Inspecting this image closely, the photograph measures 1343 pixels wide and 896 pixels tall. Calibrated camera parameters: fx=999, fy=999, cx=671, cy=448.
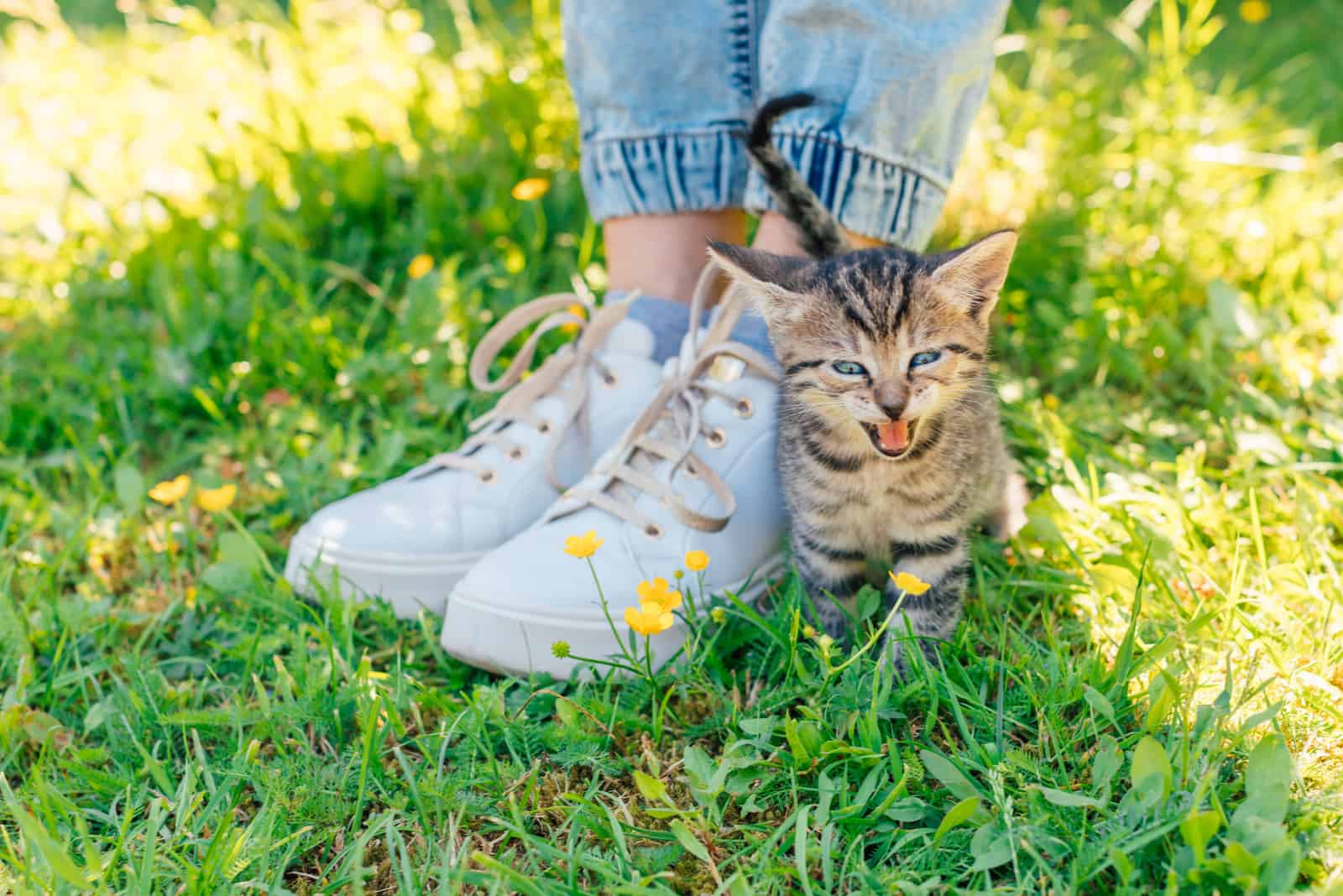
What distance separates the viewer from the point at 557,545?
69.8 inches

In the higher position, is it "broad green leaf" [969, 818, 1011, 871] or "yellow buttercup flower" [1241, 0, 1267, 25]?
"yellow buttercup flower" [1241, 0, 1267, 25]

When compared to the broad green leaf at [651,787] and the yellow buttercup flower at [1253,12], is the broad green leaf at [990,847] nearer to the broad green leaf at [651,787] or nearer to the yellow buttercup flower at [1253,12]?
the broad green leaf at [651,787]

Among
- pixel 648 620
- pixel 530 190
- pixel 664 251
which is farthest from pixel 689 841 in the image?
pixel 530 190

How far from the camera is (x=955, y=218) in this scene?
2.93 metres

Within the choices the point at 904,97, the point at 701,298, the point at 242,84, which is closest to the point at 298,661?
the point at 701,298

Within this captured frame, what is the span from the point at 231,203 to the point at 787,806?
2.61m

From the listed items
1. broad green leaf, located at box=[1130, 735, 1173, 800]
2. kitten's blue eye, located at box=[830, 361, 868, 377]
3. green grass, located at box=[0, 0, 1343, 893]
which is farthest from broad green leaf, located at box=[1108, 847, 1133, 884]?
kitten's blue eye, located at box=[830, 361, 868, 377]

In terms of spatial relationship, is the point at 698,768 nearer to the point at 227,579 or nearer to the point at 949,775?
the point at 949,775

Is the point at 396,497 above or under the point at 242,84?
under

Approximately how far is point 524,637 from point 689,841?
0.51 meters

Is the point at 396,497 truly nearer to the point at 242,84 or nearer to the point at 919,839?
the point at 919,839

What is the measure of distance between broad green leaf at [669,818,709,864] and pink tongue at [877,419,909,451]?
0.63 m

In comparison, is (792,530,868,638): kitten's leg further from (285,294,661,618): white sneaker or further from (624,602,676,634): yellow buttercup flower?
(285,294,661,618): white sneaker

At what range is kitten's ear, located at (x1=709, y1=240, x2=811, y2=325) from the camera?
1.52 meters
